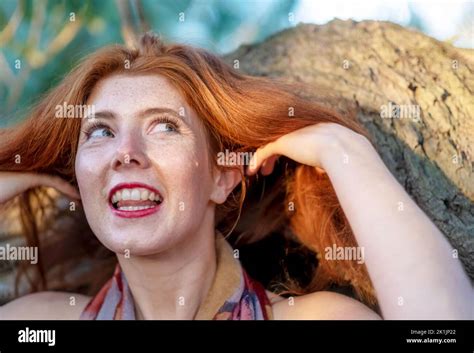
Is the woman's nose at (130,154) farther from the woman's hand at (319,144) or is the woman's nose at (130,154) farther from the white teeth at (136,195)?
the woman's hand at (319,144)

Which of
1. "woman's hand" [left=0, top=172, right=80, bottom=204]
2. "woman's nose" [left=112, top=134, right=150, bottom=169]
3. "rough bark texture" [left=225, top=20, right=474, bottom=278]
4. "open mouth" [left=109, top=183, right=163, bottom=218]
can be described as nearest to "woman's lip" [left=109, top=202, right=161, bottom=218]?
"open mouth" [left=109, top=183, right=163, bottom=218]

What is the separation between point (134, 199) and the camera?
2609 millimetres

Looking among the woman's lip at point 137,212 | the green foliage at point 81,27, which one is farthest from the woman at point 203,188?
the green foliage at point 81,27

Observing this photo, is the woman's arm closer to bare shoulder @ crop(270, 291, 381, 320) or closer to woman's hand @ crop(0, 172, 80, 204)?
bare shoulder @ crop(270, 291, 381, 320)

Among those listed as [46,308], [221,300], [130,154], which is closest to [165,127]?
[130,154]

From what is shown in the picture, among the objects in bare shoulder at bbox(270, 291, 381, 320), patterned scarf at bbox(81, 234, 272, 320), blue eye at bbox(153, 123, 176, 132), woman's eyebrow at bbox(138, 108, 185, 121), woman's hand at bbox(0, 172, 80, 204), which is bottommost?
bare shoulder at bbox(270, 291, 381, 320)

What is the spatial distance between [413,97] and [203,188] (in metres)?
0.95

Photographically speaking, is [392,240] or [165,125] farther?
[165,125]

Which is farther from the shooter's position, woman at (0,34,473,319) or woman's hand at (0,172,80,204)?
woman's hand at (0,172,80,204)

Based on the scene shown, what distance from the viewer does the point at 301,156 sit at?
106 inches

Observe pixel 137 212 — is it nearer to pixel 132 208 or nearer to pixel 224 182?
pixel 132 208

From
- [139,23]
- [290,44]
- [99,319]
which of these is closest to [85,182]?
[99,319]

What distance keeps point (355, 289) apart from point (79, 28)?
1500 mm

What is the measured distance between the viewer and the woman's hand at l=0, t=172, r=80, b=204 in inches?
111
